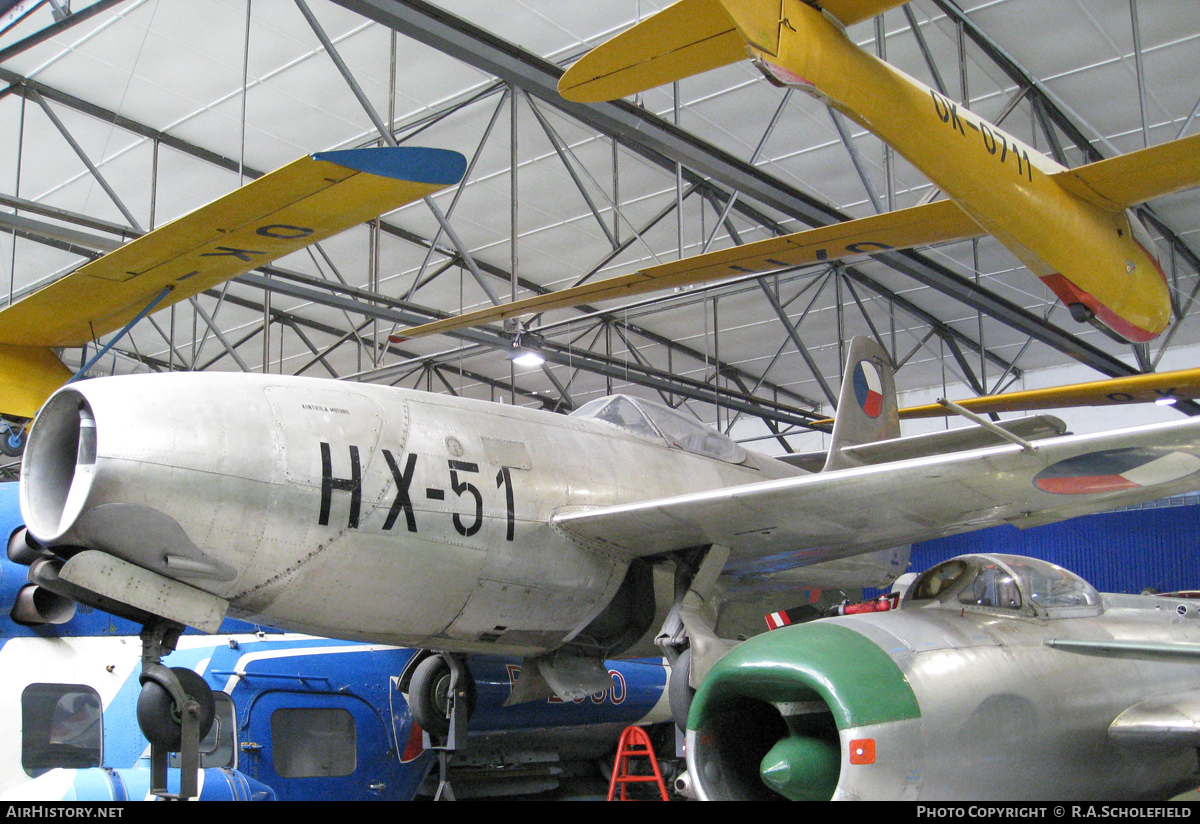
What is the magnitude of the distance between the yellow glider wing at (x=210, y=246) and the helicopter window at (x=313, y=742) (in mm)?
3561

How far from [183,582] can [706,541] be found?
307cm

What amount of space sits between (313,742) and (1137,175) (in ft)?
23.7

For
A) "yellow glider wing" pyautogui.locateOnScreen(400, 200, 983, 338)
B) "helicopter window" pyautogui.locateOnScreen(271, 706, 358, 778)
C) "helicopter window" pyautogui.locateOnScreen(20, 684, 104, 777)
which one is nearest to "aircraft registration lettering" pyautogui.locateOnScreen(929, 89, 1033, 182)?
"yellow glider wing" pyautogui.locateOnScreen(400, 200, 983, 338)

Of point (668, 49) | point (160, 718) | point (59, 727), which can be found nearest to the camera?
point (160, 718)

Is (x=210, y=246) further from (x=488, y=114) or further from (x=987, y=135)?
(x=987, y=135)

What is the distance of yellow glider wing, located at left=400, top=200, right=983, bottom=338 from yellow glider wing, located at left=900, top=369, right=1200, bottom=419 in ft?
10.6

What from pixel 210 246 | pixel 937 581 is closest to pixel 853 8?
pixel 937 581

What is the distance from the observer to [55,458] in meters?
5.07

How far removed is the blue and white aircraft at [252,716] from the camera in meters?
5.88

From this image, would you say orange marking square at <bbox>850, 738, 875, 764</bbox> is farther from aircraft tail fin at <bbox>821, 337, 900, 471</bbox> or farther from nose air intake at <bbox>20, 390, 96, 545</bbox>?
aircraft tail fin at <bbox>821, 337, 900, 471</bbox>

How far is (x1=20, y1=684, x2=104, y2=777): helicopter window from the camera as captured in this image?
5.86 meters

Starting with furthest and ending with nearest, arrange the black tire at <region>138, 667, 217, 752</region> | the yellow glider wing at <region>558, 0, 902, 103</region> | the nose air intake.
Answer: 1. the yellow glider wing at <region>558, 0, 902, 103</region>
2. the nose air intake
3. the black tire at <region>138, 667, 217, 752</region>
